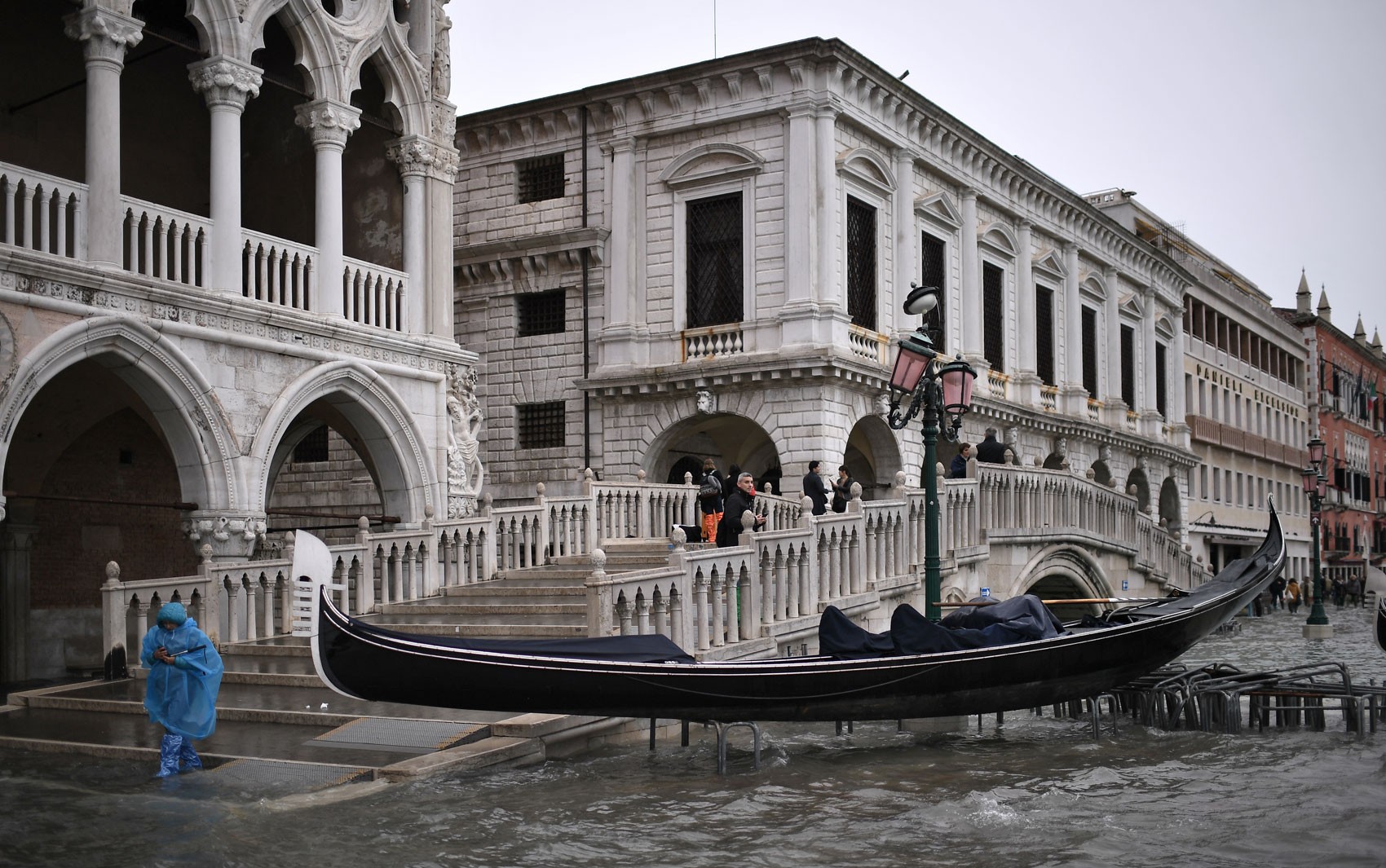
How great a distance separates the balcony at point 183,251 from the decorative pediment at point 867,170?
944 cm

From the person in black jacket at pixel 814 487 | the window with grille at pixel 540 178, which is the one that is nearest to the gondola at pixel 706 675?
the person in black jacket at pixel 814 487

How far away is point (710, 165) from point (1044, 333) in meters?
11.8

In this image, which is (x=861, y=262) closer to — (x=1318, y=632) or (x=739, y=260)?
(x=739, y=260)

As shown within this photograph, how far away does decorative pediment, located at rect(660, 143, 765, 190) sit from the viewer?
79.3 feet

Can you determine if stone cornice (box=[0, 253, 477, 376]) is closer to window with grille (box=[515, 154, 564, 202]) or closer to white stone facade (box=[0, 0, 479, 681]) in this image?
white stone facade (box=[0, 0, 479, 681])

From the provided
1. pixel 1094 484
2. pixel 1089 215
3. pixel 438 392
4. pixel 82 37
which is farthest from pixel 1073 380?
pixel 82 37

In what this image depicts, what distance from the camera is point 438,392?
18031mm

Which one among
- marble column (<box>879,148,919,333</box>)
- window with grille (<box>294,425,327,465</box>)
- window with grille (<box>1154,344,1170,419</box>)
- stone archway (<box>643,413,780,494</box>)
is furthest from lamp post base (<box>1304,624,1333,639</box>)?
window with grille (<box>294,425,327,465</box>)

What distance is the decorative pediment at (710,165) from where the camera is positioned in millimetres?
24172

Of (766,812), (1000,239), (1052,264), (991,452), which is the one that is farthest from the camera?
(1052,264)

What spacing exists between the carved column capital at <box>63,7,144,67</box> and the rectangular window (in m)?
12.0

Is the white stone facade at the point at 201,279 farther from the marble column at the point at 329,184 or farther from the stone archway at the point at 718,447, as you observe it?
the stone archway at the point at 718,447

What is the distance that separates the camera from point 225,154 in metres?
15.5

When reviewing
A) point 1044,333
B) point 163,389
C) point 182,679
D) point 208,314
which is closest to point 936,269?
point 1044,333
